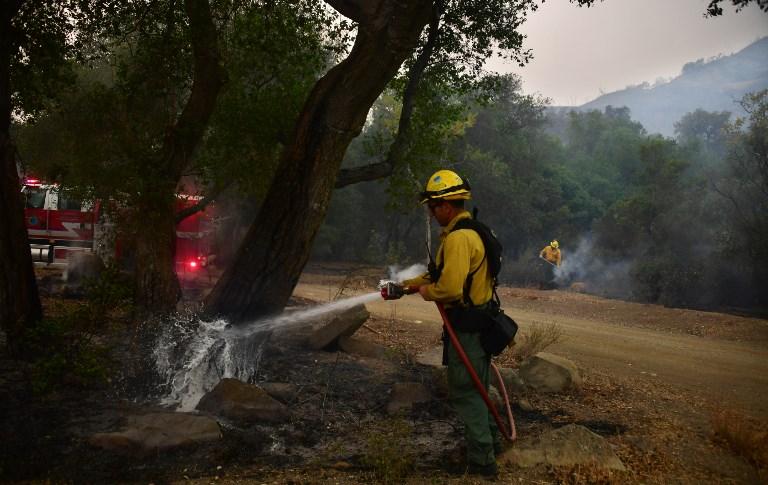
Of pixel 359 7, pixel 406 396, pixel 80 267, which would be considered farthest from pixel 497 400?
pixel 80 267

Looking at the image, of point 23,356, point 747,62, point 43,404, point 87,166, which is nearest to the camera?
point 43,404

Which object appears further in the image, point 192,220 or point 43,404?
point 192,220

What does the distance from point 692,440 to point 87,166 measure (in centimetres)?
755

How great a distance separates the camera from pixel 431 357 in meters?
7.71

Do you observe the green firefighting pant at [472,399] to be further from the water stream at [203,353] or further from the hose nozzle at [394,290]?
the water stream at [203,353]

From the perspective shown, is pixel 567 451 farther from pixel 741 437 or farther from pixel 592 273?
pixel 592 273

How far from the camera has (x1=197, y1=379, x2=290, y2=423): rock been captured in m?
5.35

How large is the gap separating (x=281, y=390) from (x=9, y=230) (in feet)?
10.6

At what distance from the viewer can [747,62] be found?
140375mm

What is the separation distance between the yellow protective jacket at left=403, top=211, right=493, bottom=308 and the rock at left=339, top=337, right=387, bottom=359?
3504 mm

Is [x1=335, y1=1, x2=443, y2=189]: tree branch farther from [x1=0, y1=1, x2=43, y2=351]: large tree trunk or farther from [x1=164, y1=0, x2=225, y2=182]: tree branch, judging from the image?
[x1=0, y1=1, x2=43, y2=351]: large tree trunk

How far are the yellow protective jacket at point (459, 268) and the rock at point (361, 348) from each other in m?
3.50

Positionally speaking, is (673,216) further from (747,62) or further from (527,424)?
(747,62)

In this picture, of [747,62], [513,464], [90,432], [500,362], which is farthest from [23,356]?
[747,62]
